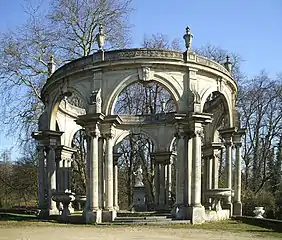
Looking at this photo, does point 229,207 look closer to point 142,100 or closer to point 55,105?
point 55,105

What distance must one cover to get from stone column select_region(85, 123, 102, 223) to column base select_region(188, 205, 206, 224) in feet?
13.0

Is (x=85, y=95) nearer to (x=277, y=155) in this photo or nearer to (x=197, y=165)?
(x=197, y=165)

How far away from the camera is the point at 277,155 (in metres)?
34.7

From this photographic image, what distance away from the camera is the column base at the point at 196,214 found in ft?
61.9

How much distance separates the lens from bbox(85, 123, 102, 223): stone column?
62.4 feet

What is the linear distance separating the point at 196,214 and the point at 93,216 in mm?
4465

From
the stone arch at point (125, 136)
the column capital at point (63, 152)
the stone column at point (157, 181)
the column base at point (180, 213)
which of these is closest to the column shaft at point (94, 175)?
the column base at point (180, 213)

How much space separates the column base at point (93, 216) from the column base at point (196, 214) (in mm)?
3923

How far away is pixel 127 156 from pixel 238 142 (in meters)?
14.6

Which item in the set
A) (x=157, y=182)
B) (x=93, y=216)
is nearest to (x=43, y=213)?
(x=93, y=216)

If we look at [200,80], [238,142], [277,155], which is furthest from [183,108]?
[277,155]

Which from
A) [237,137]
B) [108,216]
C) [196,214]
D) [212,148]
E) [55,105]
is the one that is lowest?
[108,216]

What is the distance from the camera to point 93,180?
63.4 ft

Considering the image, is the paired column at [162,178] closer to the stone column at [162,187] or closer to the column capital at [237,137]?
the stone column at [162,187]
